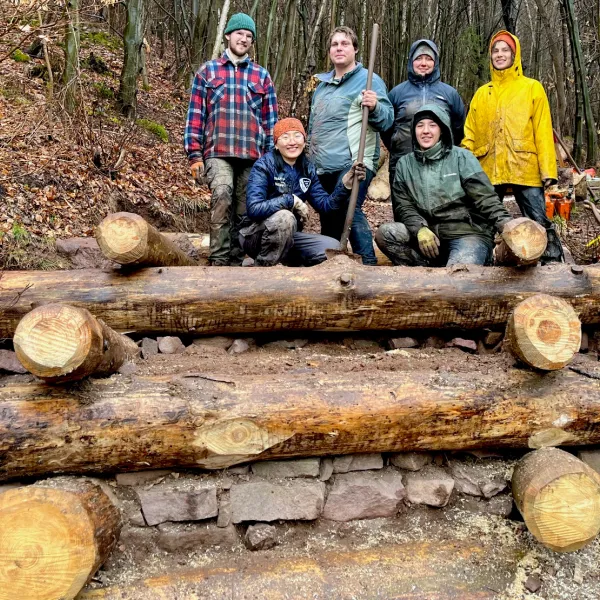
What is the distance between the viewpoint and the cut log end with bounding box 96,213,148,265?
383 centimetres

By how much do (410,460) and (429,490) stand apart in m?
0.20

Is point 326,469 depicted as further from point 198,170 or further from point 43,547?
point 198,170

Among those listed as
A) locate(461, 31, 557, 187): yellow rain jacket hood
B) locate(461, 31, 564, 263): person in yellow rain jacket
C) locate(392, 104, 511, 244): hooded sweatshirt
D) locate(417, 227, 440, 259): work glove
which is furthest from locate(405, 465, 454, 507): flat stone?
locate(461, 31, 557, 187): yellow rain jacket hood

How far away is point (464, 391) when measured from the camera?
327 cm

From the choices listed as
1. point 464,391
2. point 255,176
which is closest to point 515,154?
point 255,176

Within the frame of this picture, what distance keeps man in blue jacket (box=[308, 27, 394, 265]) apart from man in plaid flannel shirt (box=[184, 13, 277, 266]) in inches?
21.4

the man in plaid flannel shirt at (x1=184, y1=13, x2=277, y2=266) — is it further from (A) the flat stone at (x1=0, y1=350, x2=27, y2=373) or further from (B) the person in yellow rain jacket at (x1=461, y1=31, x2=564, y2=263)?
(B) the person in yellow rain jacket at (x1=461, y1=31, x2=564, y2=263)

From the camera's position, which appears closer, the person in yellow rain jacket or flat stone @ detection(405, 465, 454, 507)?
flat stone @ detection(405, 465, 454, 507)

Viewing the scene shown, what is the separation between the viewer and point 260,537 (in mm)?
2994

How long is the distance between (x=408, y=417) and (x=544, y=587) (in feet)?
3.44

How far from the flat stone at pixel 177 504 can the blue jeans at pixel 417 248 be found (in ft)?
8.96

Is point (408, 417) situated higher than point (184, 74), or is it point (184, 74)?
point (184, 74)

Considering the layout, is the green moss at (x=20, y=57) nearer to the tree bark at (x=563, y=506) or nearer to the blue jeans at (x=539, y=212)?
the blue jeans at (x=539, y=212)

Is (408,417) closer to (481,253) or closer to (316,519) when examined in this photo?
(316,519)
